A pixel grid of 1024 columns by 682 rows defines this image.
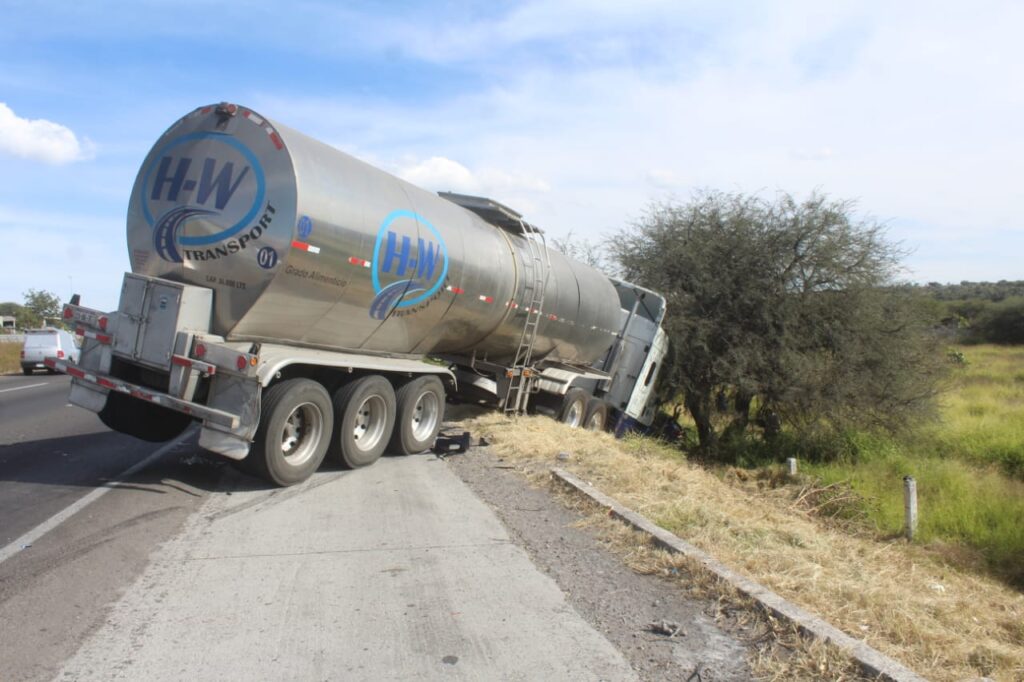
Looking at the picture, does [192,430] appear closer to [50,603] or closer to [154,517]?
[154,517]

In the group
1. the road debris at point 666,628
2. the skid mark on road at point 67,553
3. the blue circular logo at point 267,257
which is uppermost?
the blue circular logo at point 267,257

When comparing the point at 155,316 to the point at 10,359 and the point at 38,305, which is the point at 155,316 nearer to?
the point at 10,359

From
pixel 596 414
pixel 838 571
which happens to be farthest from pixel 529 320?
pixel 838 571

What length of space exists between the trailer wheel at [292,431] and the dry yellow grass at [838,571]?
2.57 m

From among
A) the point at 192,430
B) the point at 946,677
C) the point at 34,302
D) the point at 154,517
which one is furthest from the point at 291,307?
the point at 34,302

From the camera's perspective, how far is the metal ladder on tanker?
37.7ft

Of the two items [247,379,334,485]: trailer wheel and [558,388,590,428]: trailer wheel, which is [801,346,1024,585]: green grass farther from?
[247,379,334,485]: trailer wheel

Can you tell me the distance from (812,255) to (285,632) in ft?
49.3

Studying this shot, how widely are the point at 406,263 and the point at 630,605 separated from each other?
16.4ft

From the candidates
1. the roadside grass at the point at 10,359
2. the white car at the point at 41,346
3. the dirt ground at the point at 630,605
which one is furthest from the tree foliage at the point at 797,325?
the roadside grass at the point at 10,359

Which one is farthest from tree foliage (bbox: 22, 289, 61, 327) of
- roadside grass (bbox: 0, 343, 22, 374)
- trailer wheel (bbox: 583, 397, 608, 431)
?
trailer wheel (bbox: 583, 397, 608, 431)

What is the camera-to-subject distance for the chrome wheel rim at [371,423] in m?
8.62

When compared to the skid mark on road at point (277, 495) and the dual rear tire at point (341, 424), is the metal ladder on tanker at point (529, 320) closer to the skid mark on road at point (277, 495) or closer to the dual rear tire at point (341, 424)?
the dual rear tire at point (341, 424)

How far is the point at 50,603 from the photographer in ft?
14.1
